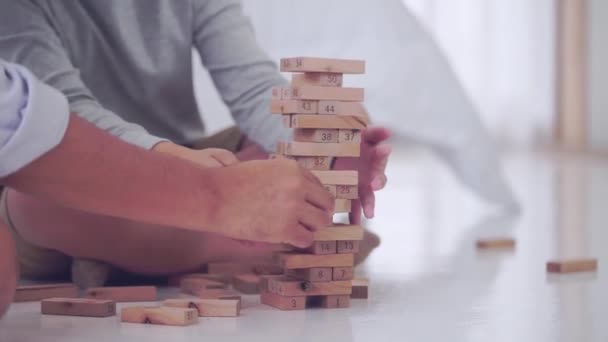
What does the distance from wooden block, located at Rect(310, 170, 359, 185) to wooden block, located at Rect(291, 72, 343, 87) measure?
11 centimetres

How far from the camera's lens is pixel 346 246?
1.20m

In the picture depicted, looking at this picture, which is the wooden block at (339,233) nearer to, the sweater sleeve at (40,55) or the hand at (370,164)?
the hand at (370,164)

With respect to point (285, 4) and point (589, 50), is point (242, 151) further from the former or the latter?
point (589, 50)

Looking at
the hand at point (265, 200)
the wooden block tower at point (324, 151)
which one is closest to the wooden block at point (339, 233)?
the wooden block tower at point (324, 151)

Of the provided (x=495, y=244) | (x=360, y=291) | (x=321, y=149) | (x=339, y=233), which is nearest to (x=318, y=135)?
(x=321, y=149)

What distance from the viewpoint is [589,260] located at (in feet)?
5.18

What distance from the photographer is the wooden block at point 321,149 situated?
1.18 metres

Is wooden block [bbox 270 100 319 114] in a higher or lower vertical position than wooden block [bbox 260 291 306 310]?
higher

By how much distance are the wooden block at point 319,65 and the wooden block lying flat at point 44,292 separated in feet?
1.33

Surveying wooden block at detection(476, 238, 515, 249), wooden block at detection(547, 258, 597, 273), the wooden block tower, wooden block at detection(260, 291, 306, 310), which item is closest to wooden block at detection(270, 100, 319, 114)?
the wooden block tower

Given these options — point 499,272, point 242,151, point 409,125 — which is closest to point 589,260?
point 499,272

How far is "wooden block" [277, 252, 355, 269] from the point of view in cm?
118

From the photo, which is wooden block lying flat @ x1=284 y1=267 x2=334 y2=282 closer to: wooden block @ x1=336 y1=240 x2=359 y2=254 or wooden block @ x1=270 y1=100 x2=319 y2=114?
wooden block @ x1=336 y1=240 x2=359 y2=254

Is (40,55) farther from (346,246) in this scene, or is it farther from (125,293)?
(346,246)
